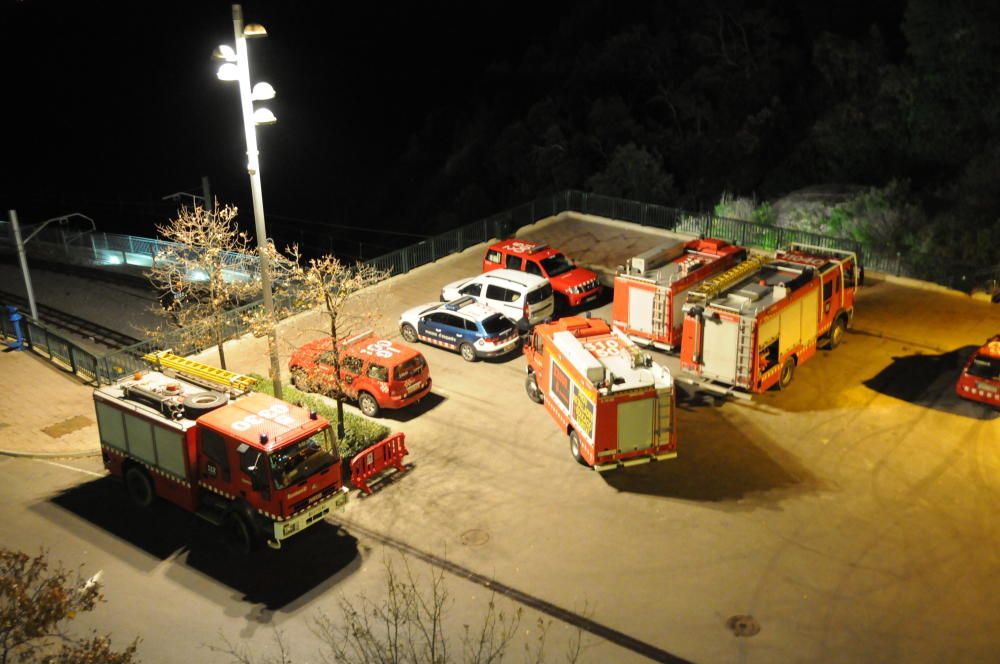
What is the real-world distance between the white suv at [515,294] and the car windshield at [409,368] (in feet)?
14.1

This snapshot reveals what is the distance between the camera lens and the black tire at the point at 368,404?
21.7m

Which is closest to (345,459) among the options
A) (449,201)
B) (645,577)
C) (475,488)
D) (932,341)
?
Result: (475,488)

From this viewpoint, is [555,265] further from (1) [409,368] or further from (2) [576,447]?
(2) [576,447]

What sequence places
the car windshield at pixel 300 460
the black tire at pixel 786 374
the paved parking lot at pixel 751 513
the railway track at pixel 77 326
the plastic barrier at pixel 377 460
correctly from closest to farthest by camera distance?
1. the paved parking lot at pixel 751 513
2. the car windshield at pixel 300 460
3. the plastic barrier at pixel 377 460
4. the black tire at pixel 786 374
5. the railway track at pixel 77 326

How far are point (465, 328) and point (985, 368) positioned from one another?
40.1 ft

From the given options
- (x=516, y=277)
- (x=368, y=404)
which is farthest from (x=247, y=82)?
(x=516, y=277)

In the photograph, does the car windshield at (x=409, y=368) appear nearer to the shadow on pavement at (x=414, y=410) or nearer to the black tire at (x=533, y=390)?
the shadow on pavement at (x=414, y=410)

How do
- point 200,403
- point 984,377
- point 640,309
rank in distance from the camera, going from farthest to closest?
point 640,309
point 984,377
point 200,403

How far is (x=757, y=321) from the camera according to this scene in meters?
20.9

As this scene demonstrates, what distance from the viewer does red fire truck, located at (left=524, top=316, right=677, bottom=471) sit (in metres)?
18.5

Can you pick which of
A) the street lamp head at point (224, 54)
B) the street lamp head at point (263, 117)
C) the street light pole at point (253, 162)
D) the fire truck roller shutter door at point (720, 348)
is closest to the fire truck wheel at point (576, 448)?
the fire truck roller shutter door at point (720, 348)

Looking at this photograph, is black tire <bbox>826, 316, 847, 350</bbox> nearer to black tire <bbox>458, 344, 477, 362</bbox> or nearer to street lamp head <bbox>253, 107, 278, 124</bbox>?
black tire <bbox>458, 344, 477, 362</bbox>

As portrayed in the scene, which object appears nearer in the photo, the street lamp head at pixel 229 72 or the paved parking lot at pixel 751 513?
the paved parking lot at pixel 751 513

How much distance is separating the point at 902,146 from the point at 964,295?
77.0 ft
